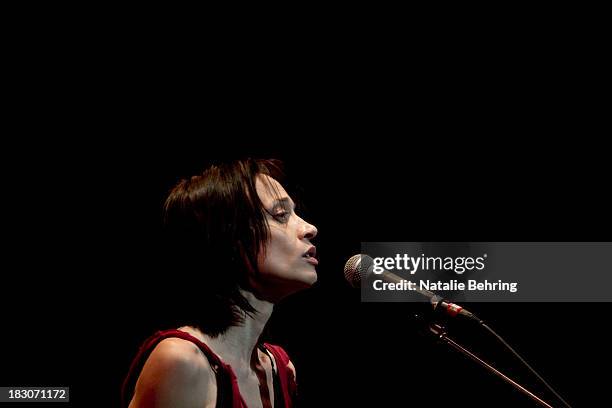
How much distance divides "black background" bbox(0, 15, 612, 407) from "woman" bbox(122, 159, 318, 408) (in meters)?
0.63

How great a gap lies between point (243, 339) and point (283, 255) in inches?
11.3

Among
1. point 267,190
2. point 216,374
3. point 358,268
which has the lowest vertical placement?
point 216,374

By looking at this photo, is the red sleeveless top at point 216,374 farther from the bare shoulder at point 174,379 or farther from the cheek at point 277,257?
the cheek at point 277,257

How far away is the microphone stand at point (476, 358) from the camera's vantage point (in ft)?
5.66

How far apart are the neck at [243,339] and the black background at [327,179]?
0.64 metres

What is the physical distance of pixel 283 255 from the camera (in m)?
2.11

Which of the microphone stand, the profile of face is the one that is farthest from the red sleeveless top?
the microphone stand

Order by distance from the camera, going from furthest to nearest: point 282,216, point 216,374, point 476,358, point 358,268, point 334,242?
point 334,242, point 282,216, point 358,268, point 216,374, point 476,358

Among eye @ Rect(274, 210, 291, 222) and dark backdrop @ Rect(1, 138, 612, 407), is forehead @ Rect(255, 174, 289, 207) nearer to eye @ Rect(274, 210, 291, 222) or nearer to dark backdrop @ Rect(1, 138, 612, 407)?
eye @ Rect(274, 210, 291, 222)

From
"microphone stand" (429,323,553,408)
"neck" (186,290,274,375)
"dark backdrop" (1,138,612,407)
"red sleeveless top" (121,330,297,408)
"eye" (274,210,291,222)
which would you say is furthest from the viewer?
"dark backdrop" (1,138,612,407)

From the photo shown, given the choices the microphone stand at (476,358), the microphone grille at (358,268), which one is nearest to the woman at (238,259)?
the microphone grille at (358,268)

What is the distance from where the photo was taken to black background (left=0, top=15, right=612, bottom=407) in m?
2.79

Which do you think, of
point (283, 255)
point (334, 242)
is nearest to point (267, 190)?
point (283, 255)

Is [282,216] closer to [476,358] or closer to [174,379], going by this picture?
[174,379]
